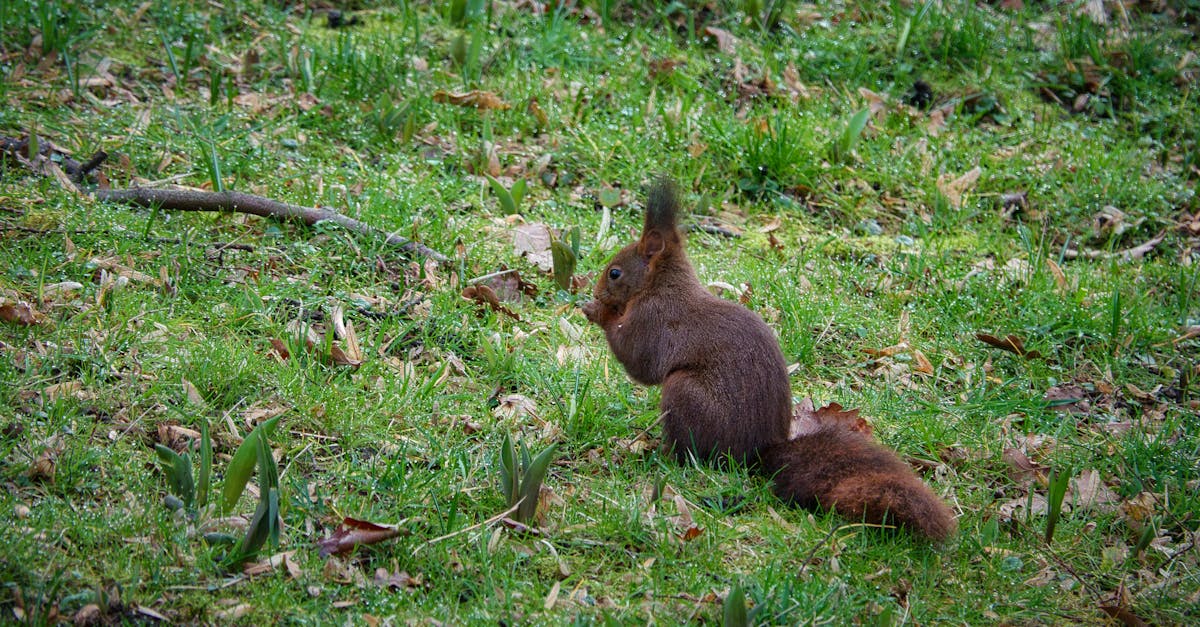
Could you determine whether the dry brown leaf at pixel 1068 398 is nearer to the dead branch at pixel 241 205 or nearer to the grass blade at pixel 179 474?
the dead branch at pixel 241 205

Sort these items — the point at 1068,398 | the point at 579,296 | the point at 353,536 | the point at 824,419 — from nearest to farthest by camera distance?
the point at 353,536, the point at 824,419, the point at 1068,398, the point at 579,296

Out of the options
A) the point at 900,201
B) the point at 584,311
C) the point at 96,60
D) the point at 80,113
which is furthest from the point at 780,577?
the point at 96,60

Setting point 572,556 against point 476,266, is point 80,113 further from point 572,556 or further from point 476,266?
point 572,556

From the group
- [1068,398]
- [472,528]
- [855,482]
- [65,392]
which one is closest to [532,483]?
[472,528]

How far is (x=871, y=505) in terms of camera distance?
9.81ft

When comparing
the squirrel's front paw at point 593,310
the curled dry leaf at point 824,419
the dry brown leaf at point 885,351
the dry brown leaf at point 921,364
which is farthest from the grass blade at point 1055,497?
the squirrel's front paw at point 593,310

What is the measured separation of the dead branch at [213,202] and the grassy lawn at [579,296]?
0.19 ft

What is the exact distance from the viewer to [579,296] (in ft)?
14.2

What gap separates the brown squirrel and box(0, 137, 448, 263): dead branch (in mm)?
1034

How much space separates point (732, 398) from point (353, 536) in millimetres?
1127

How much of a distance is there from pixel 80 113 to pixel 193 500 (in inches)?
108

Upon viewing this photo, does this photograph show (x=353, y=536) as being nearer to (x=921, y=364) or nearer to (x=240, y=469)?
(x=240, y=469)

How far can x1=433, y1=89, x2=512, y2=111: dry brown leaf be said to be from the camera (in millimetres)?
5387

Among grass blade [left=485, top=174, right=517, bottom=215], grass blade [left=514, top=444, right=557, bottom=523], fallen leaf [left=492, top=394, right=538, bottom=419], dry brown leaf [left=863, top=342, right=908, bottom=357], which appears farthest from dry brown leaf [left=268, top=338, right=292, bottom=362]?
dry brown leaf [left=863, top=342, right=908, bottom=357]
